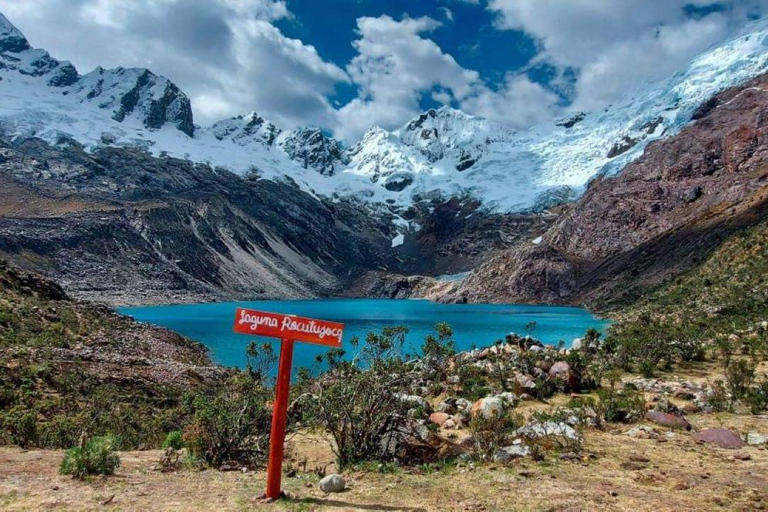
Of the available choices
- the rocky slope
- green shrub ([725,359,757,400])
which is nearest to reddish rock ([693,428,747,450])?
green shrub ([725,359,757,400])

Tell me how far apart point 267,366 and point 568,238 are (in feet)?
481

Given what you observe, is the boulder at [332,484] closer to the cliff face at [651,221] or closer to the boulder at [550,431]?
the boulder at [550,431]

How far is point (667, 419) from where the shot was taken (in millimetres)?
13062

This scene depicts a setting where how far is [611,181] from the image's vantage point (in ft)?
497

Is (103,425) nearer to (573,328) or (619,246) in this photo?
(573,328)

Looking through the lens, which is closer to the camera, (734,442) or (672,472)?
(672,472)

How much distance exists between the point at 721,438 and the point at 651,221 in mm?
127822

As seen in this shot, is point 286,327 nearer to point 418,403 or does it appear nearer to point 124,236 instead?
point 418,403

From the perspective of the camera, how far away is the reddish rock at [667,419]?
499 inches

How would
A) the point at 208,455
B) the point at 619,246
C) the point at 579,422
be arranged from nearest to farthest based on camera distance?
1. the point at 208,455
2. the point at 579,422
3. the point at 619,246

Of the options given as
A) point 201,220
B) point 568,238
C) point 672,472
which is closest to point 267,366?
point 672,472

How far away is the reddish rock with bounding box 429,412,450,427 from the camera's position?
15.0 metres

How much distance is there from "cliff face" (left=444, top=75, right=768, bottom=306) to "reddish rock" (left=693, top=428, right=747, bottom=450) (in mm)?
73908

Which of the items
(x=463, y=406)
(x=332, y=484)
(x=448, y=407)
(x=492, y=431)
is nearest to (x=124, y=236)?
(x=448, y=407)
